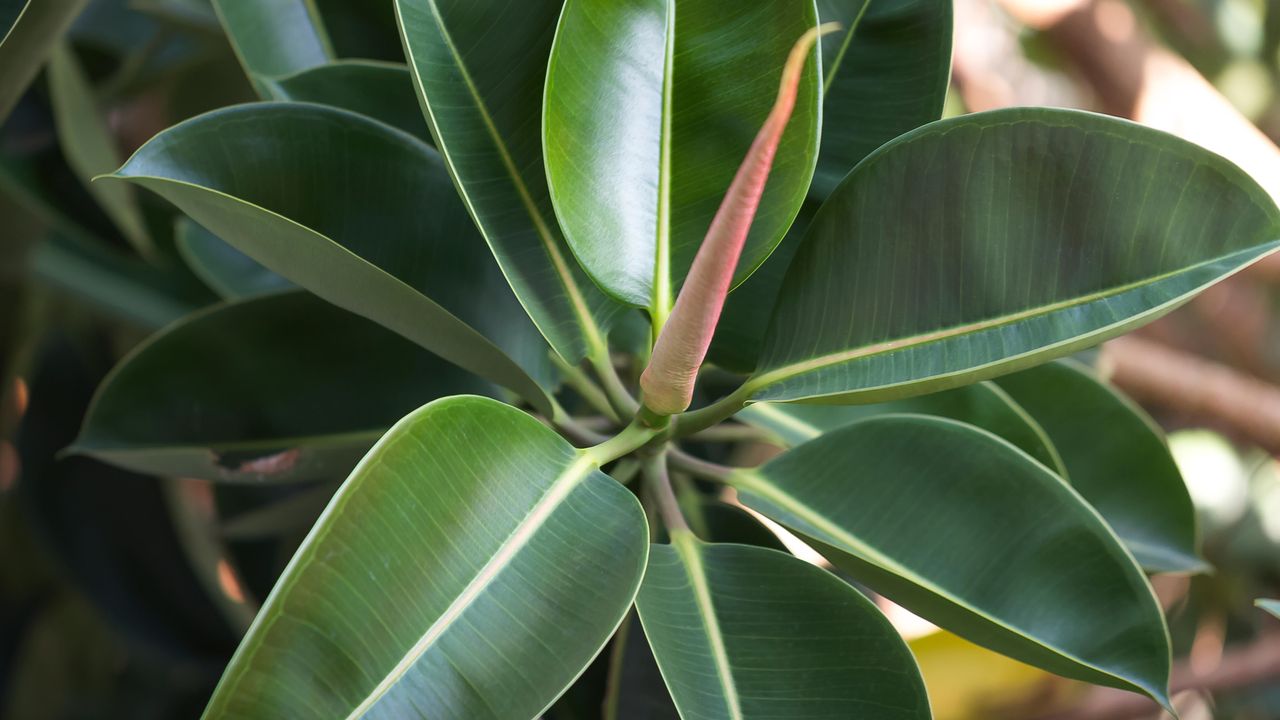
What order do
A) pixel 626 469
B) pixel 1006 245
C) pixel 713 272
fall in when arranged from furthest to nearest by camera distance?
pixel 626 469 < pixel 1006 245 < pixel 713 272

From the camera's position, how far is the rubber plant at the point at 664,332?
0.36 m

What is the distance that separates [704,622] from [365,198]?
25 cm

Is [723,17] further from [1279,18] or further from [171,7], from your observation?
[1279,18]

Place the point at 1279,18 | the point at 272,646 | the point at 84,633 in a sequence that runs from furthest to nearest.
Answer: the point at 1279,18 < the point at 84,633 < the point at 272,646

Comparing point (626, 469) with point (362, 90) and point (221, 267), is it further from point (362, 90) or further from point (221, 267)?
point (221, 267)

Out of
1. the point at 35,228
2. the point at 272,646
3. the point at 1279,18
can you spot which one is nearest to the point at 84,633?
the point at 35,228

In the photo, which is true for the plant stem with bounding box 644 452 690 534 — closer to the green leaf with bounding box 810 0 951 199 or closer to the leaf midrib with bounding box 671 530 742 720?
the leaf midrib with bounding box 671 530 742 720

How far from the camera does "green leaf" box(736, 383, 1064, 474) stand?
559 mm

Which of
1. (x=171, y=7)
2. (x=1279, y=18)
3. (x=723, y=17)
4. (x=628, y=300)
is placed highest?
(x=1279, y=18)

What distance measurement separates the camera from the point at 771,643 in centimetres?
45

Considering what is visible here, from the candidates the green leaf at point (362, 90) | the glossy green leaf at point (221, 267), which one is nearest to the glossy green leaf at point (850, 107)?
the green leaf at point (362, 90)

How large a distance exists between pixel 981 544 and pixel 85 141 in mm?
719

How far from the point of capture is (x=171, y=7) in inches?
34.1

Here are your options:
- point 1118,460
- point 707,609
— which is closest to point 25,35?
point 707,609
